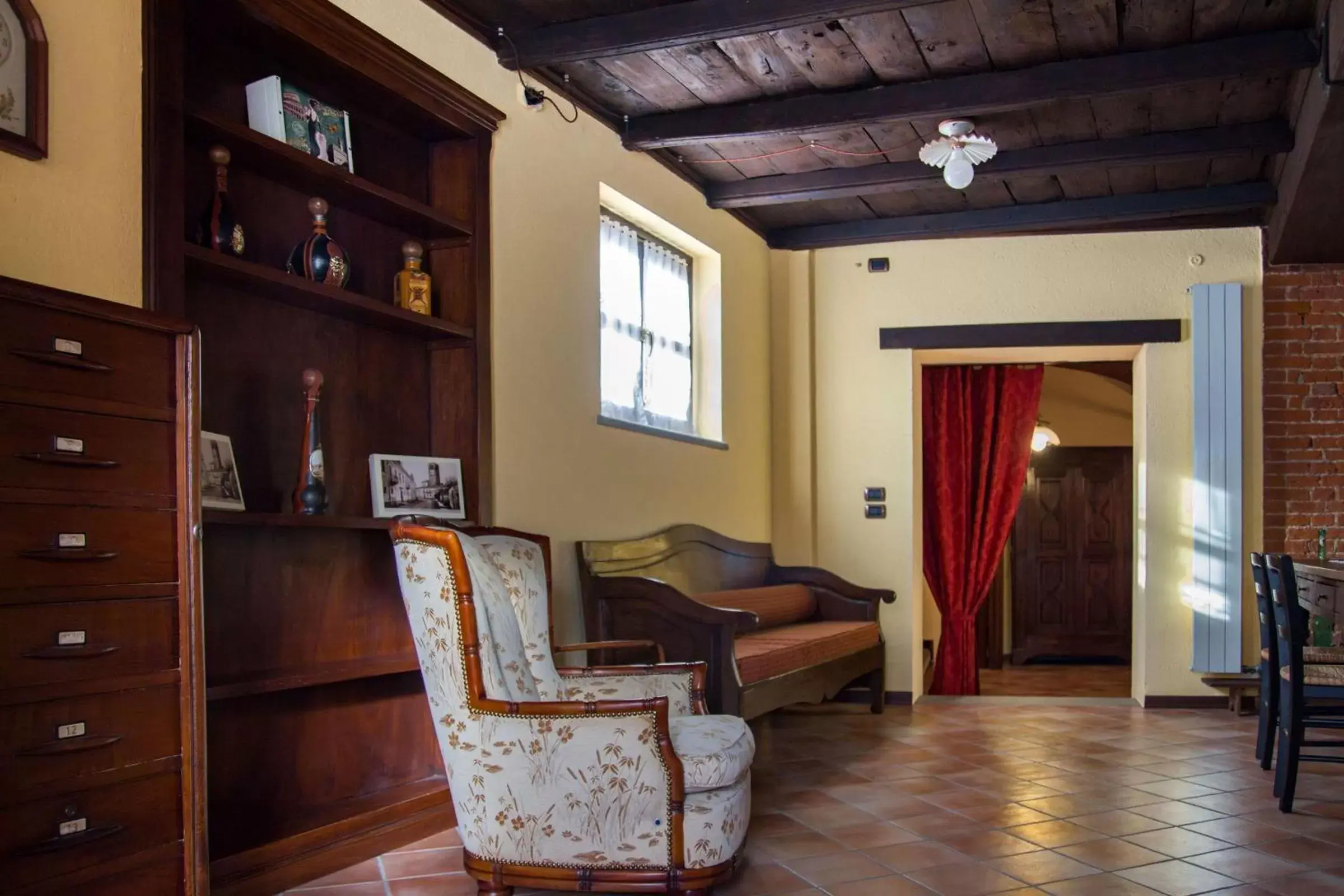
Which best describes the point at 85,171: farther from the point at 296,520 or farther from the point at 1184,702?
the point at 1184,702

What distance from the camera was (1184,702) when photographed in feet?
22.6

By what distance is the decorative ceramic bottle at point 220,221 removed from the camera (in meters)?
3.24

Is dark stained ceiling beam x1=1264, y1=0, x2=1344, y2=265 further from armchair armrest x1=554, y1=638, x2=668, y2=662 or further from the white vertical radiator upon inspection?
armchair armrest x1=554, y1=638, x2=668, y2=662

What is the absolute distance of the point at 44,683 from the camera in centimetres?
212

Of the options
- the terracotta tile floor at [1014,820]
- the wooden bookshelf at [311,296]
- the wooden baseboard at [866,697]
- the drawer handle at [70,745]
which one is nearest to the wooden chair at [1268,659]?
the terracotta tile floor at [1014,820]

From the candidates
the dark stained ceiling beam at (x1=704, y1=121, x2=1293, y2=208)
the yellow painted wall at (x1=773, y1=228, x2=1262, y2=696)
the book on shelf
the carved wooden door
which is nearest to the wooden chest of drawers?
the book on shelf

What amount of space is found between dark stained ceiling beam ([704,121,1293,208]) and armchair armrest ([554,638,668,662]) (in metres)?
2.78

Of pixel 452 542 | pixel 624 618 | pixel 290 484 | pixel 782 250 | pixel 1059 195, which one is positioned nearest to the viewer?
pixel 452 542

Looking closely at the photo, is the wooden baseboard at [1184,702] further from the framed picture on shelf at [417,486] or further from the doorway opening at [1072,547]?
the framed picture on shelf at [417,486]

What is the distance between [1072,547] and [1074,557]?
0.09 meters

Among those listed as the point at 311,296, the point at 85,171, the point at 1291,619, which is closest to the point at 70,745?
the point at 85,171

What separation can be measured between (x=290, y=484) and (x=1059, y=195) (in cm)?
490

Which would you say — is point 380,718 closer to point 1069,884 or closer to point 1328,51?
point 1069,884

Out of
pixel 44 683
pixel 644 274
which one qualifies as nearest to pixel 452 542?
pixel 44 683
